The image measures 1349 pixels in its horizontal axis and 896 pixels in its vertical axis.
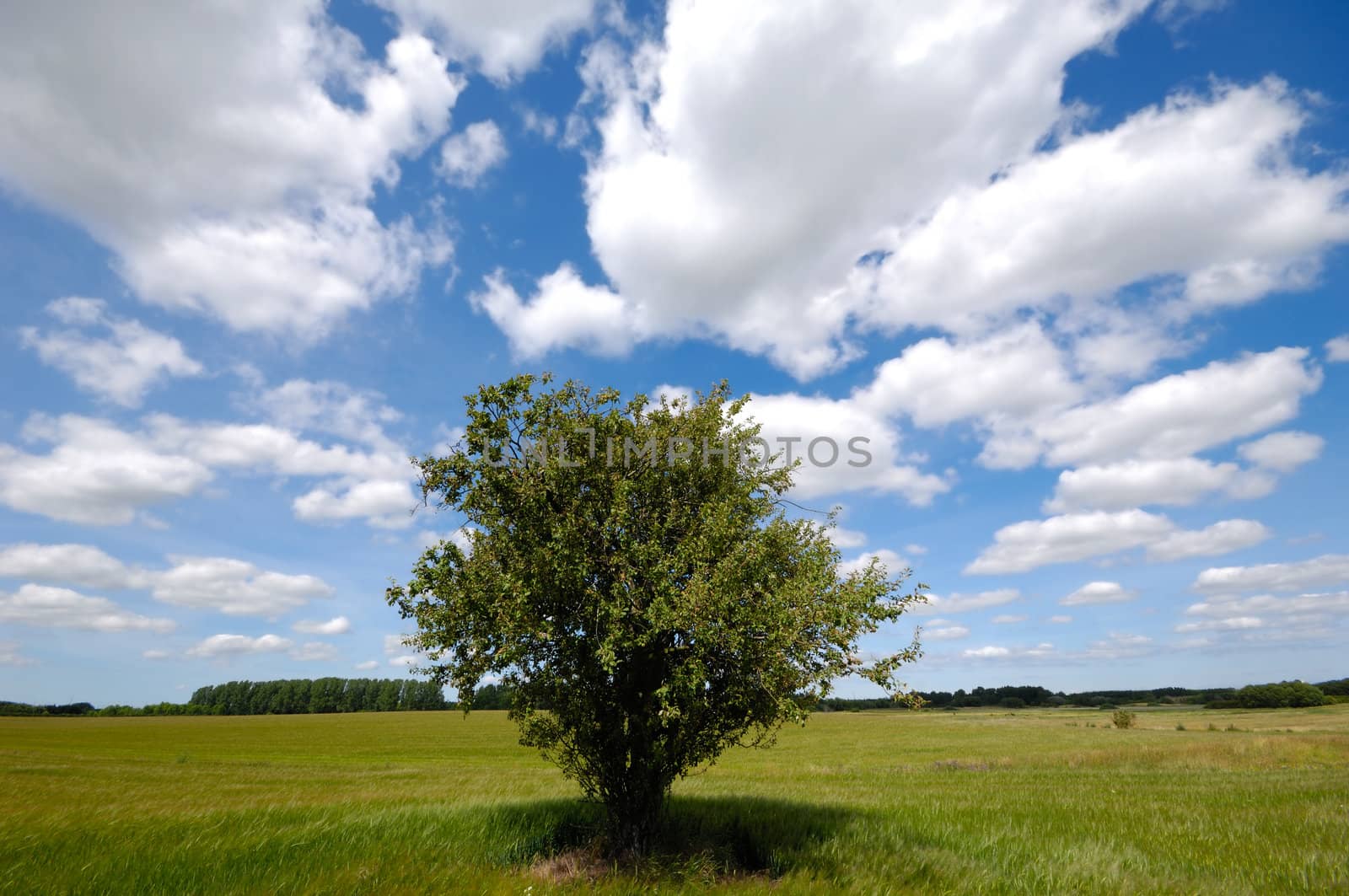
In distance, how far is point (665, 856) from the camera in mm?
11992

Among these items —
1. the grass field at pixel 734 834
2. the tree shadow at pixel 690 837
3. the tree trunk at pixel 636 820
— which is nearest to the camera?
the grass field at pixel 734 834

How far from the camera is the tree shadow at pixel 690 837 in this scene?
1187 cm

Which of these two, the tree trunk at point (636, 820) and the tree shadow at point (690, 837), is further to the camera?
the tree trunk at point (636, 820)

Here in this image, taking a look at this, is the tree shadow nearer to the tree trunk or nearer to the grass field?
the grass field

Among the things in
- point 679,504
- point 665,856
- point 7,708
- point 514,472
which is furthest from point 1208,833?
point 7,708

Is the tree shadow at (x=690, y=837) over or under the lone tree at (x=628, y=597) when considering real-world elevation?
under

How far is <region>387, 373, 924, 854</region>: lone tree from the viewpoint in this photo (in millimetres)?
11984

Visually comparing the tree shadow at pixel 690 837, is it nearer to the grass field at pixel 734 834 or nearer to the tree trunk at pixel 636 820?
the grass field at pixel 734 834

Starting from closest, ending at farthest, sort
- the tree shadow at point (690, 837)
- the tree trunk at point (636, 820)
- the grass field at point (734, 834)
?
the grass field at point (734, 834), the tree shadow at point (690, 837), the tree trunk at point (636, 820)

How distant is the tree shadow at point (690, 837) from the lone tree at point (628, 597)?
92 centimetres

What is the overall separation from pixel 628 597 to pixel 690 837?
5941mm

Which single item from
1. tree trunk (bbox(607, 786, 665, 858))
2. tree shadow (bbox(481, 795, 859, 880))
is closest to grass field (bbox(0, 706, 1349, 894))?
tree shadow (bbox(481, 795, 859, 880))

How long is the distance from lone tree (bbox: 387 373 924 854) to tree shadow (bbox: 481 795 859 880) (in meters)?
0.92

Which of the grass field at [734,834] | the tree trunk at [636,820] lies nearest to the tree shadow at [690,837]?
the grass field at [734,834]
